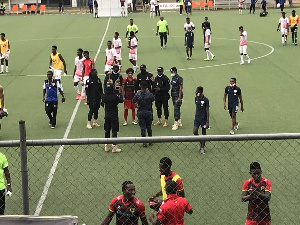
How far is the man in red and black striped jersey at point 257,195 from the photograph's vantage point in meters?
9.62

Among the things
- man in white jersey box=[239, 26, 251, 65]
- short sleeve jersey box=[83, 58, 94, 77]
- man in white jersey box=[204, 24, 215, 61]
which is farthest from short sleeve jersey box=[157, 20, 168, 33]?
short sleeve jersey box=[83, 58, 94, 77]

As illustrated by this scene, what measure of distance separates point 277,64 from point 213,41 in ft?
31.8

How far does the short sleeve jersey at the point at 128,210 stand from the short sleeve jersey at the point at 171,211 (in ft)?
1.59

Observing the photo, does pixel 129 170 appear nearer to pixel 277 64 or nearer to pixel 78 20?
pixel 277 64

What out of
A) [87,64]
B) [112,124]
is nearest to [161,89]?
[112,124]

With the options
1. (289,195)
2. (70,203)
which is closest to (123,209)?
(70,203)

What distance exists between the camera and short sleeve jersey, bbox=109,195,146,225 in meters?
9.11

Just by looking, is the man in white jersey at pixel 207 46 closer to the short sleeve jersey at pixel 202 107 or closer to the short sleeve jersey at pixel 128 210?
the short sleeve jersey at pixel 202 107

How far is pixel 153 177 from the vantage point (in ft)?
47.3

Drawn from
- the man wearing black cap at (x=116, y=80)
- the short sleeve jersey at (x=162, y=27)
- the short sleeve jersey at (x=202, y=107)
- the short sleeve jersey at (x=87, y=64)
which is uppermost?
the short sleeve jersey at (x=162, y=27)

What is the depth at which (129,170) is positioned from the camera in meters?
15.0

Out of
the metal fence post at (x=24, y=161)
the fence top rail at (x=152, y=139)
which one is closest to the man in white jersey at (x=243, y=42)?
the fence top rail at (x=152, y=139)

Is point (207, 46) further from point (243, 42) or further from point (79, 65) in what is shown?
point (79, 65)

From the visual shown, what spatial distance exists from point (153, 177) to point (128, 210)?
5.31 metres
